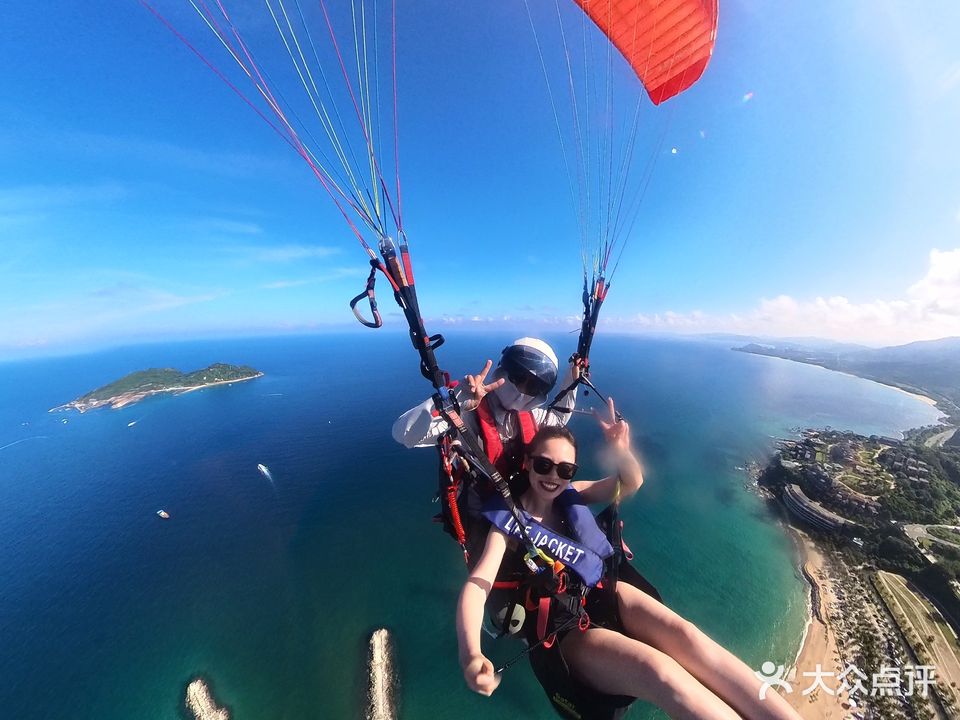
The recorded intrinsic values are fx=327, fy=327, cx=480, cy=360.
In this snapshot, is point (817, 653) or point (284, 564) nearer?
point (817, 653)

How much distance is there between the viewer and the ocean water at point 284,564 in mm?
Result: 14773

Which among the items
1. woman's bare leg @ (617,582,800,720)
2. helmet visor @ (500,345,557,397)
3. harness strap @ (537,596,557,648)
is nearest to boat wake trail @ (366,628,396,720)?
harness strap @ (537,596,557,648)

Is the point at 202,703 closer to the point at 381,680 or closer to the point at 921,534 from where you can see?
the point at 381,680

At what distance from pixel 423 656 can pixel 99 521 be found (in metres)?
31.1

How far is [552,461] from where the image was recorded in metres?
2.74

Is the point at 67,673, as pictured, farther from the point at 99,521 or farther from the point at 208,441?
the point at 208,441

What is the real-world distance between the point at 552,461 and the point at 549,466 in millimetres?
50

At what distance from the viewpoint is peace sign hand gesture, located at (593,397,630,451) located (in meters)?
2.84

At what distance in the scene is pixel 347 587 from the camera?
735 inches

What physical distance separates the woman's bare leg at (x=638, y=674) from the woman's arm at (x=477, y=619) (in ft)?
3.70

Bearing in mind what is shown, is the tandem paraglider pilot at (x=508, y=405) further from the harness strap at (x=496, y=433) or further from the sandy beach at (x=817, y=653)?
the sandy beach at (x=817, y=653)

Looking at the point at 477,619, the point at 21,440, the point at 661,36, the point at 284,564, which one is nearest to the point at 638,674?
the point at 477,619

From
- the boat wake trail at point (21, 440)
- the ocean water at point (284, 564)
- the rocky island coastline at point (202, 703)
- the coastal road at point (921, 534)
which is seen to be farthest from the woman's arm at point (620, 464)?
the boat wake trail at point (21, 440)

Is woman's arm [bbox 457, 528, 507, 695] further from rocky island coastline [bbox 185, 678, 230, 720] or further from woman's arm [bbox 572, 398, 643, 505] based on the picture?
rocky island coastline [bbox 185, 678, 230, 720]
